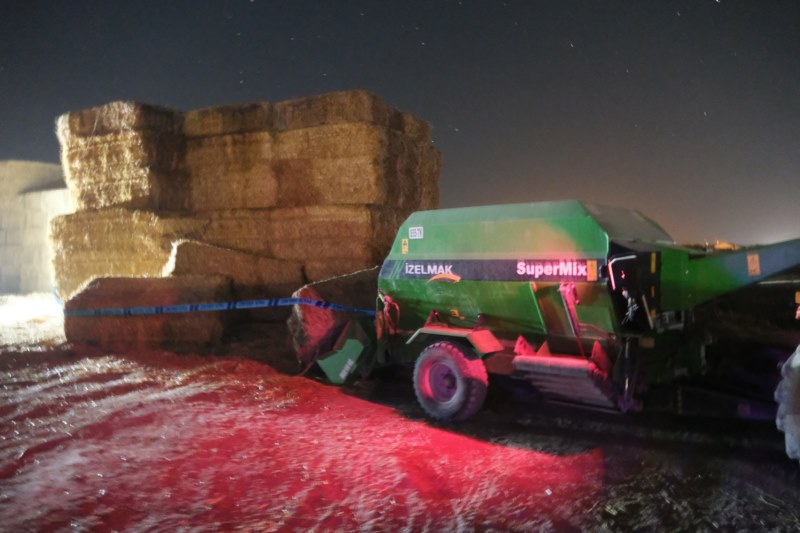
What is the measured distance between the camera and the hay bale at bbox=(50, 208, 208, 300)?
10.6m

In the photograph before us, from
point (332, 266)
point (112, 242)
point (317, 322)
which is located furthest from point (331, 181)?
point (112, 242)

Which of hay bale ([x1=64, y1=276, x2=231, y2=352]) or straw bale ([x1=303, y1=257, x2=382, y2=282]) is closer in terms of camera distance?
hay bale ([x1=64, y1=276, x2=231, y2=352])

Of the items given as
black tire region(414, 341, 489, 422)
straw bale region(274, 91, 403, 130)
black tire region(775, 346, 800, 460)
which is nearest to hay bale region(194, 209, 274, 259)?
straw bale region(274, 91, 403, 130)

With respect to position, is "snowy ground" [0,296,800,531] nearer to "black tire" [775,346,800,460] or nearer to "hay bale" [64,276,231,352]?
"black tire" [775,346,800,460]

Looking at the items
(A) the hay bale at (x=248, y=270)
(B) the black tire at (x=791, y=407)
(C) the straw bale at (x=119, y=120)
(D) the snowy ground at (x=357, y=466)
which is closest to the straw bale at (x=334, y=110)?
(C) the straw bale at (x=119, y=120)

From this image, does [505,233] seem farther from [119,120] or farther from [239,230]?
[119,120]

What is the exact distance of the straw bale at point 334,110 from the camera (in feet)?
31.8

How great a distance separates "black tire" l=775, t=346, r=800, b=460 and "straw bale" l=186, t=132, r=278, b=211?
26.7ft

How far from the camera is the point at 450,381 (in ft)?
19.4

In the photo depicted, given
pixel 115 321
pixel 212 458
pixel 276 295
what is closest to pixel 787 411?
pixel 212 458

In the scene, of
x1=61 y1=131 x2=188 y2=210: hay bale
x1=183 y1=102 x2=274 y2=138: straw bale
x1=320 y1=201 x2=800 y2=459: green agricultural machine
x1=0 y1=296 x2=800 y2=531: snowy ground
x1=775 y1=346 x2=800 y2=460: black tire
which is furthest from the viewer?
x1=61 y1=131 x2=188 y2=210: hay bale

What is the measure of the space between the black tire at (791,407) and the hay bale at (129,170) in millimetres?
9712

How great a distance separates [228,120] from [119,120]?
6.68 ft

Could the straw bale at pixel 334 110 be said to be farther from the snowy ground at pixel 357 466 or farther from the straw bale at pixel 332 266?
the snowy ground at pixel 357 466
